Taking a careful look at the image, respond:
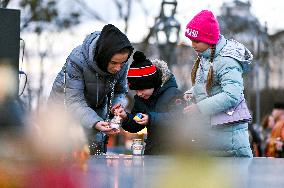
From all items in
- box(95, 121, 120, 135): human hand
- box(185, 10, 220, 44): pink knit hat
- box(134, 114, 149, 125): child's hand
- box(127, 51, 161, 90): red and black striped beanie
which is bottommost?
box(95, 121, 120, 135): human hand

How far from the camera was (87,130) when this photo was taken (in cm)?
675

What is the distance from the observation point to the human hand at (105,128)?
6374 mm

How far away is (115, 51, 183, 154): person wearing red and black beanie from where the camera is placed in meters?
6.76

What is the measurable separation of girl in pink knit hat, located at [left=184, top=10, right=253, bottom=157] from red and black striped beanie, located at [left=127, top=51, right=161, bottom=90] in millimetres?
351

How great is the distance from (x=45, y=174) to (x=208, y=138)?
3020 mm

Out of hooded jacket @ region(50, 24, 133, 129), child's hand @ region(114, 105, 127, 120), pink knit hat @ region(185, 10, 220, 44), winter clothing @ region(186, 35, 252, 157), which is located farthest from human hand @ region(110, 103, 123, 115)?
pink knit hat @ region(185, 10, 220, 44)

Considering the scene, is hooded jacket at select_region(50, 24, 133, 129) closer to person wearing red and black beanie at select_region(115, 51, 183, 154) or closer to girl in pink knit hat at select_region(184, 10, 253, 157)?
person wearing red and black beanie at select_region(115, 51, 183, 154)

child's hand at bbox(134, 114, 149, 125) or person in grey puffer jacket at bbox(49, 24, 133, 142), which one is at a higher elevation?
person in grey puffer jacket at bbox(49, 24, 133, 142)

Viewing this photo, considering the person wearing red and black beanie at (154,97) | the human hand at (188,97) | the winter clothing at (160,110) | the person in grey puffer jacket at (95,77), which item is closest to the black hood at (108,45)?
the person in grey puffer jacket at (95,77)

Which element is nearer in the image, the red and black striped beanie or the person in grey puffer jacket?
the person in grey puffer jacket

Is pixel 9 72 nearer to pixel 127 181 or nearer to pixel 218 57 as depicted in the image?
pixel 218 57

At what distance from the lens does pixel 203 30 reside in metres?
6.63

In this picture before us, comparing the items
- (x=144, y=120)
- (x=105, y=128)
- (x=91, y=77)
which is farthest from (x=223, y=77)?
(x=91, y=77)

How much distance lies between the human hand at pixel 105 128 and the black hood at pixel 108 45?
17.5 inches
